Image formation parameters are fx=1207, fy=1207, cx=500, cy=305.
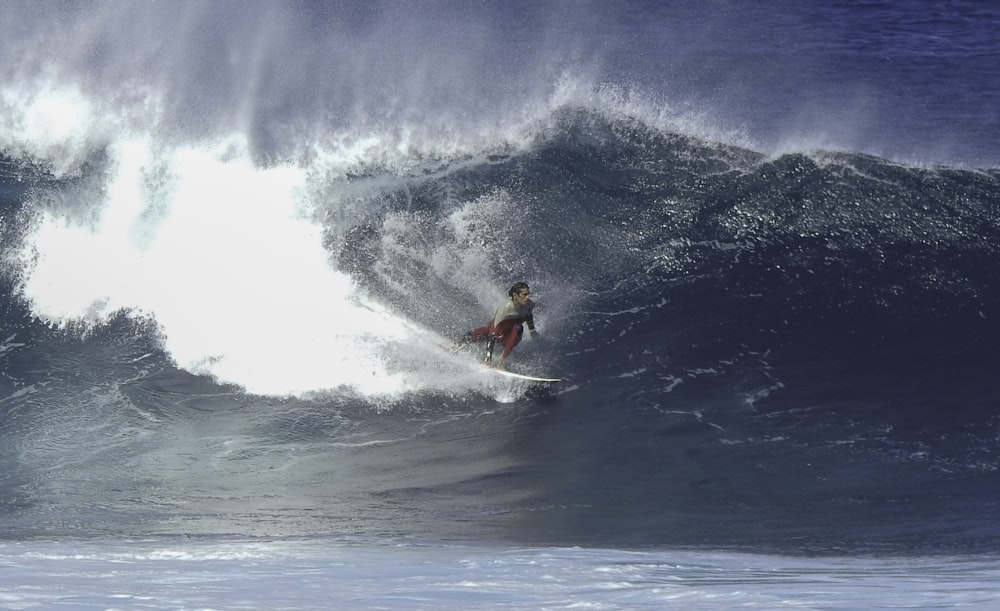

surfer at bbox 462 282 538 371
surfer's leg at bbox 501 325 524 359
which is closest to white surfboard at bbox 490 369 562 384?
surfer at bbox 462 282 538 371

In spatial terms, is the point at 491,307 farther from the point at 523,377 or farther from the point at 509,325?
the point at 523,377

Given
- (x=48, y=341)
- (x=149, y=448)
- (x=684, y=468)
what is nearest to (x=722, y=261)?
(x=684, y=468)

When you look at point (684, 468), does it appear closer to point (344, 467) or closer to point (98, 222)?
point (344, 467)

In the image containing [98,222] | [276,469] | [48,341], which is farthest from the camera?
[98,222]

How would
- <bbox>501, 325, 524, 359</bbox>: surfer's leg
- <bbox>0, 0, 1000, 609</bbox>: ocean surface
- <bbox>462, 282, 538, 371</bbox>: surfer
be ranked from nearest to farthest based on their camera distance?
<bbox>0, 0, 1000, 609</bbox>: ocean surface → <bbox>462, 282, 538, 371</bbox>: surfer → <bbox>501, 325, 524, 359</bbox>: surfer's leg

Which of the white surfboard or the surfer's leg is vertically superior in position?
the surfer's leg

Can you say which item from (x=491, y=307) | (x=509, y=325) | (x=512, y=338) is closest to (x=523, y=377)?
(x=512, y=338)

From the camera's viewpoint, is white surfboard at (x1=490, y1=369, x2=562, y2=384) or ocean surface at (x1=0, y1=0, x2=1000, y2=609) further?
white surfboard at (x1=490, y1=369, x2=562, y2=384)

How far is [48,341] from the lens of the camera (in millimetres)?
19672

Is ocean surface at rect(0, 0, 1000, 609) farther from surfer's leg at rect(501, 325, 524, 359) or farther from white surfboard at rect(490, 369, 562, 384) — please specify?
surfer's leg at rect(501, 325, 524, 359)

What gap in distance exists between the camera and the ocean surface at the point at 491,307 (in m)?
14.0

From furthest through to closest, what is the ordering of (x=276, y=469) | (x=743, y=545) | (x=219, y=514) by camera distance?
(x=276, y=469), (x=219, y=514), (x=743, y=545)

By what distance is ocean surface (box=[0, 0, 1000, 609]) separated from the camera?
46.1ft

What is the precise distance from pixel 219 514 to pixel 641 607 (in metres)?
7.10
